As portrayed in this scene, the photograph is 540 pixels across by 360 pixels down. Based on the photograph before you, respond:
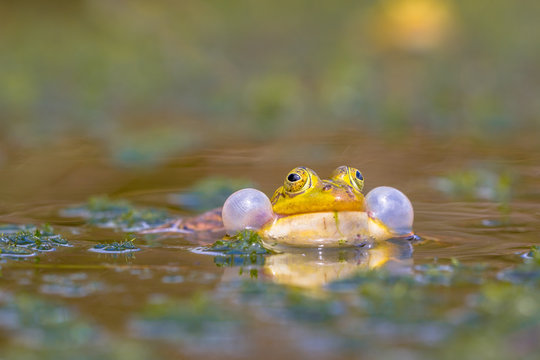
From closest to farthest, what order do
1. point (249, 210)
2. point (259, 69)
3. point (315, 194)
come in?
point (315, 194)
point (249, 210)
point (259, 69)

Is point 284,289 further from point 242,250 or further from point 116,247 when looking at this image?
point 116,247

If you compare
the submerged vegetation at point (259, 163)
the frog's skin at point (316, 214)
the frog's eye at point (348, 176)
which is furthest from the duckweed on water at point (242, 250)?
the frog's eye at point (348, 176)

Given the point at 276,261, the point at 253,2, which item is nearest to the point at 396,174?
the point at 276,261

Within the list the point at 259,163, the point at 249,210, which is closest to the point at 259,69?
the point at 259,163

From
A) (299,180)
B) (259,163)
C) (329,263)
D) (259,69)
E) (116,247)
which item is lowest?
(329,263)

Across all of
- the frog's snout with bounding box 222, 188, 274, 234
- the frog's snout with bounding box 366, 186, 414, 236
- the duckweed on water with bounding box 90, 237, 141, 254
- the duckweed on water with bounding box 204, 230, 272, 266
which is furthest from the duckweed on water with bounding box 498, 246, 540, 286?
the duckweed on water with bounding box 90, 237, 141, 254

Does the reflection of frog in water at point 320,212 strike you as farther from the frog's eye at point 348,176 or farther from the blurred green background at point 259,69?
the blurred green background at point 259,69
